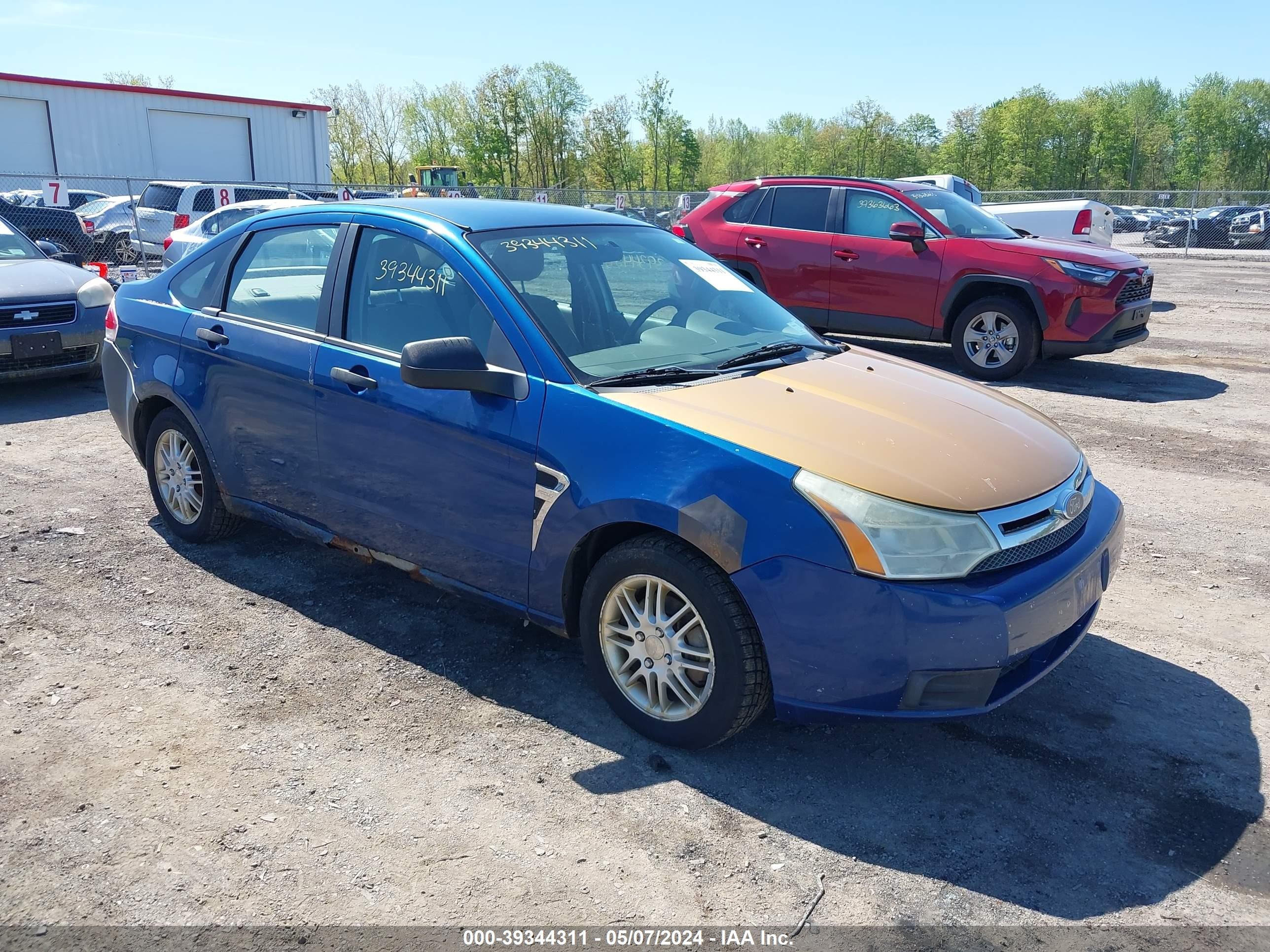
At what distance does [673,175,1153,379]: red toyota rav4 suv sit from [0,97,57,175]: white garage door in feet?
110

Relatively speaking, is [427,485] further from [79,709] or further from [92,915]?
[92,915]

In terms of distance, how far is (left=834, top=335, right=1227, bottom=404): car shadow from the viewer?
9.15 m

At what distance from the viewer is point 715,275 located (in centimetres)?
438

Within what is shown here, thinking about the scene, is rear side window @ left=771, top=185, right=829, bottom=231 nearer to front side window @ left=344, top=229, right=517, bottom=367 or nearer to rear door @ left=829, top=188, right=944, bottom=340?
rear door @ left=829, top=188, right=944, bottom=340

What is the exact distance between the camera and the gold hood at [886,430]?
2.96 m

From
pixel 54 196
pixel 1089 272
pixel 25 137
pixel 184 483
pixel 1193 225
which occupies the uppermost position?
pixel 25 137

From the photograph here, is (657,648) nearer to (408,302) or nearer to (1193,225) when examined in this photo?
(408,302)

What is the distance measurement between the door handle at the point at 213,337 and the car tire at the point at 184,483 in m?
0.48

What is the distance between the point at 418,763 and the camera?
3252 millimetres

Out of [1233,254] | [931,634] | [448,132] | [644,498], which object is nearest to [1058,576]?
[931,634]

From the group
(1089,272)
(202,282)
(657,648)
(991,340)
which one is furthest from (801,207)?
(657,648)

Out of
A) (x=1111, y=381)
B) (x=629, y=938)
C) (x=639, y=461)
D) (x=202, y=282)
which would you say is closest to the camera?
(x=629, y=938)

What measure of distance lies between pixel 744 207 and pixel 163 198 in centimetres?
1614

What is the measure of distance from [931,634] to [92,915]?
2.38m
